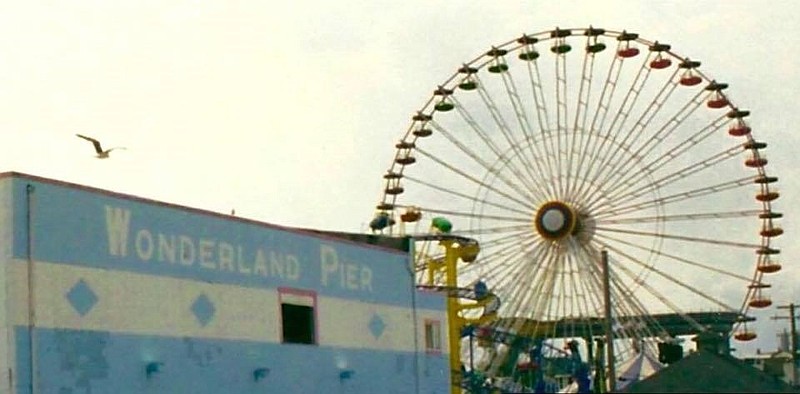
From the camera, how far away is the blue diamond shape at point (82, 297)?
27.7 metres

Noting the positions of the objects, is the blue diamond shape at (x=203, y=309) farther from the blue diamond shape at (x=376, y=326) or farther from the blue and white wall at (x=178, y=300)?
the blue diamond shape at (x=376, y=326)

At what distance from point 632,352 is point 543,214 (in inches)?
280

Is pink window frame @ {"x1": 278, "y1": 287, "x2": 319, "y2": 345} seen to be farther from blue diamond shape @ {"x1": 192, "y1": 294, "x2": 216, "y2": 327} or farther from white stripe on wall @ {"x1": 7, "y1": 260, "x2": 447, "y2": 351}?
blue diamond shape @ {"x1": 192, "y1": 294, "x2": 216, "y2": 327}

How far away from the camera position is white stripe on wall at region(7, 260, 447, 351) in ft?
88.6

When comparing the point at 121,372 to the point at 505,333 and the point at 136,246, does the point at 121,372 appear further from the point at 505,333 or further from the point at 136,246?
the point at 505,333

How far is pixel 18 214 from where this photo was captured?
26.6 metres

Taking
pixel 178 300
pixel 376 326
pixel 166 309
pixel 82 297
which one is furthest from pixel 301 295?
pixel 82 297

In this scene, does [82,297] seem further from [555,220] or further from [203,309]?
[555,220]

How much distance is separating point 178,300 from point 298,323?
5.46 meters

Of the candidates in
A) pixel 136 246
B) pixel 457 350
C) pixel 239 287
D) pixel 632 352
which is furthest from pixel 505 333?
pixel 136 246

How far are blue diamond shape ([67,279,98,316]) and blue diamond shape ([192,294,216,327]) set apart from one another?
3.42 metres

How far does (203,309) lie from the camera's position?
104 ft

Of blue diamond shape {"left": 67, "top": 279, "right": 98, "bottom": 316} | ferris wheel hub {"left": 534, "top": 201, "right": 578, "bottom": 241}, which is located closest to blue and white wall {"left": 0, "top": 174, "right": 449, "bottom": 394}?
blue diamond shape {"left": 67, "top": 279, "right": 98, "bottom": 316}

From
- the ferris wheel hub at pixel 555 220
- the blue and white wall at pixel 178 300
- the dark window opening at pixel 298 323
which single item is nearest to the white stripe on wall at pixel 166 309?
the blue and white wall at pixel 178 300
